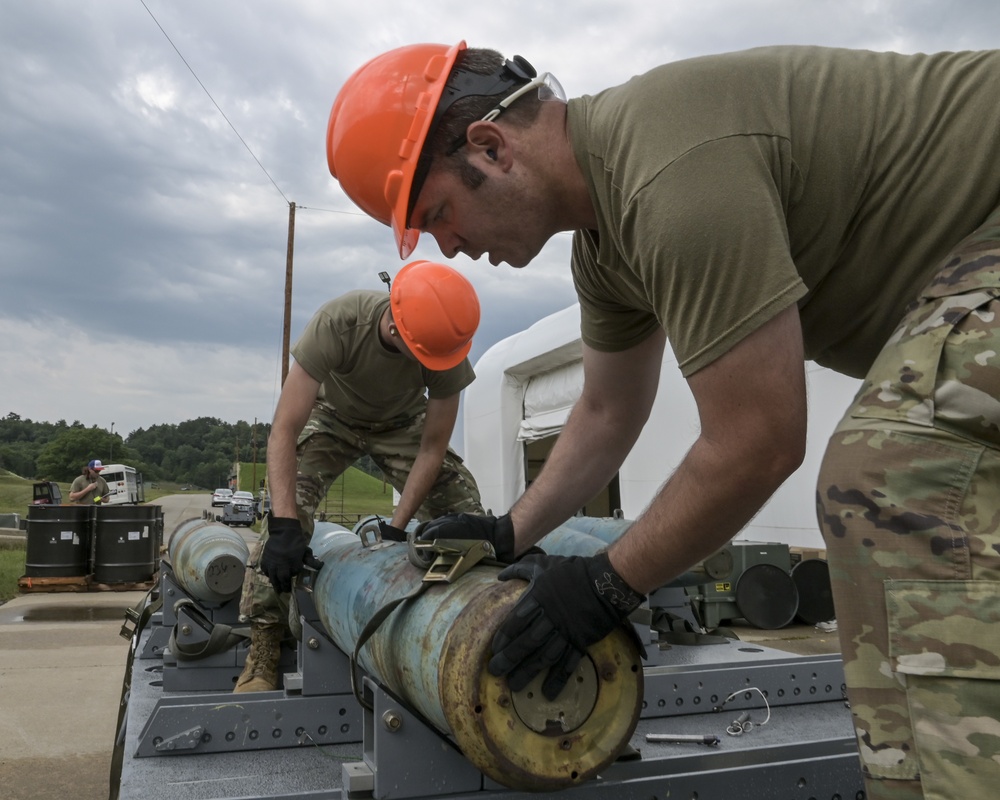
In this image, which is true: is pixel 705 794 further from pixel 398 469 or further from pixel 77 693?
pixel 77 693

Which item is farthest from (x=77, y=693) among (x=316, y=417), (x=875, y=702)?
(x=875, y=702)

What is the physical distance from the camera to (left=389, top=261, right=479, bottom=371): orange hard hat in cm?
393

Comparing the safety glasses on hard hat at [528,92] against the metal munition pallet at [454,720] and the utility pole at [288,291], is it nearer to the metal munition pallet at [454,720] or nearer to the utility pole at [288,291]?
the metal munition pallet at [454,720]

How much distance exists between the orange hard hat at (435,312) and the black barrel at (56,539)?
944 cm

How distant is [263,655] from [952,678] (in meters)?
3.37

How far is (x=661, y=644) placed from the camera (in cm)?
418

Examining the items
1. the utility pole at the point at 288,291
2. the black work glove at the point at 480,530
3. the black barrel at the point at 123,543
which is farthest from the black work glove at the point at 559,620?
the utility pole at the point at 288,291

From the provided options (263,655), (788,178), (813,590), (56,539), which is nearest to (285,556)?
(263,655)

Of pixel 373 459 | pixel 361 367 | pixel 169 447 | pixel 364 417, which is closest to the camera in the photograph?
pixel 361 367

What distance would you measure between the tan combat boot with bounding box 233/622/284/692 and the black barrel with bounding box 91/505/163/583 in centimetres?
858

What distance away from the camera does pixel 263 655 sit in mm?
3932

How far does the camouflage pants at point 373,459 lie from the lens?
181 inches

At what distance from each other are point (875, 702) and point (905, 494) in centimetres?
32

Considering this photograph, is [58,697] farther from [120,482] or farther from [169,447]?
[169,447]
